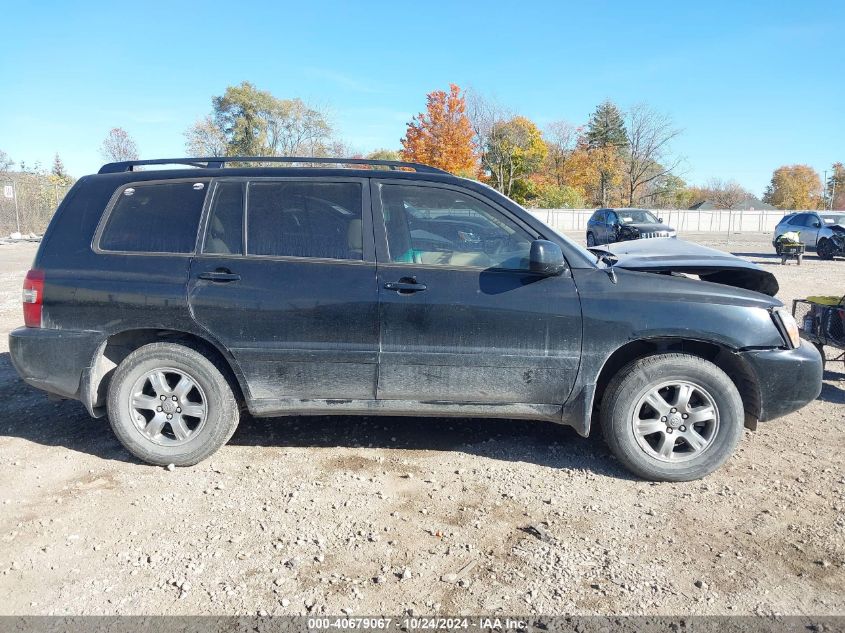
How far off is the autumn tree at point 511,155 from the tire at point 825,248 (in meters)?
31.1

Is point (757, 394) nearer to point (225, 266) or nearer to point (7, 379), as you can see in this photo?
point (225, 266)

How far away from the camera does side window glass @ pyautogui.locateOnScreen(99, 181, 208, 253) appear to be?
4.09 meters

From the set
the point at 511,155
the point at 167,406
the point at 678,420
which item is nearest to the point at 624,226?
the point at 678,420

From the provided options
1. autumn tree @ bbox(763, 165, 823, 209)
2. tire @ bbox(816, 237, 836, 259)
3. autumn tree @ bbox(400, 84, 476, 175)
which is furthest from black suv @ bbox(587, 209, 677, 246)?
autumn tree @ bbox(763, 165, 823, 209)

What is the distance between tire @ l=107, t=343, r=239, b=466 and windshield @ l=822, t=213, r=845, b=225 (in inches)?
913

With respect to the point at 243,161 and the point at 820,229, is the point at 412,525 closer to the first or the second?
the point at 243,161

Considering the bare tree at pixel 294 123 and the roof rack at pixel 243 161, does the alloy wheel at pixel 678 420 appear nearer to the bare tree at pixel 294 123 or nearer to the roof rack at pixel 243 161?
the roof rack at pixel 243 161

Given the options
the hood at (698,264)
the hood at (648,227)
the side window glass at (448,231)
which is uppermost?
the hood at (648,227)

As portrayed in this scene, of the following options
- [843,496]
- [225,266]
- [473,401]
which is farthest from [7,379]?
[843,496]

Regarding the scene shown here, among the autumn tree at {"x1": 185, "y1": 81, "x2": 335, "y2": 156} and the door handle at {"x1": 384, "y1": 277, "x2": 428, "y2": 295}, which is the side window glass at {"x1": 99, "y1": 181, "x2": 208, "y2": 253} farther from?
the autumn tree at {"x1": 185, "y1": 81, "x2": 335, "y2": 156}

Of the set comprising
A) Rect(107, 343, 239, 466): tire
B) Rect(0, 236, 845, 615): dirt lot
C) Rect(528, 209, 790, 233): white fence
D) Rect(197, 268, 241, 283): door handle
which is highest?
Rect(528, 209, 790, 233): white fence

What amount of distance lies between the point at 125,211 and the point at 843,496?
15.8 ft

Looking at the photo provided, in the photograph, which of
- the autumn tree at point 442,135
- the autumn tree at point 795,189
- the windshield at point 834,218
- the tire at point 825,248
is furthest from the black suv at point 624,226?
the autumn tree at point 795,189

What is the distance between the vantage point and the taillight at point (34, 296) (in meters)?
4.09
